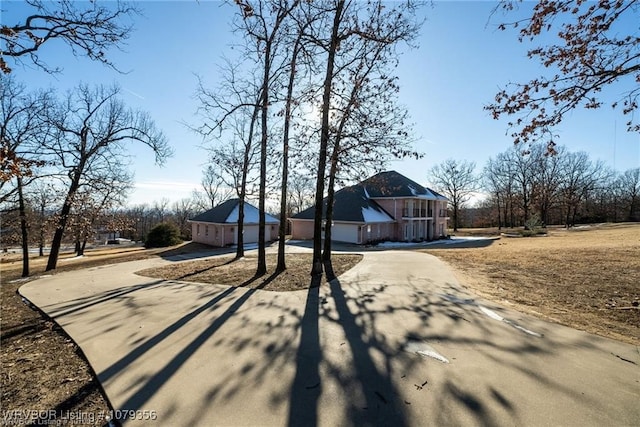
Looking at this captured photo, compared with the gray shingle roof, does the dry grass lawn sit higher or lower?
lower

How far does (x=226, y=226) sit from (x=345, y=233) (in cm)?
1145

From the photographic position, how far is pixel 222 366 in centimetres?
387

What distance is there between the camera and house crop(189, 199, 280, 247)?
2862cm

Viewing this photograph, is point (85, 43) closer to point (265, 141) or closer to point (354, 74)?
point (265, 141)

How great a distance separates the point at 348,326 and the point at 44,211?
21.2m

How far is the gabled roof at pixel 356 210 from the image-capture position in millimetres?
28239

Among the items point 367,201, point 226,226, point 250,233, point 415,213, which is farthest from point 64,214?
point 415,213

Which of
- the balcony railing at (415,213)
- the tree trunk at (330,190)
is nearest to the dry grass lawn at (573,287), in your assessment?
the tree trunk at (330,190)

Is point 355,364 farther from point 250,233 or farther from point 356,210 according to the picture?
point 250,233

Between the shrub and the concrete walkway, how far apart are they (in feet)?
86.4

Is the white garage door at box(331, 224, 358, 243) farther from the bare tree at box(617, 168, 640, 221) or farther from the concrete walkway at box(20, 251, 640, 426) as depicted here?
the bare tree at box(617, 168, 640, 221)

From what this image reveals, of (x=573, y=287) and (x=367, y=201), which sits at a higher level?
(x=367, y=201)

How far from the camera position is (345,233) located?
28797mm

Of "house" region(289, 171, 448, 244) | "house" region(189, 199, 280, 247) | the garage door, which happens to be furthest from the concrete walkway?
the garage door
